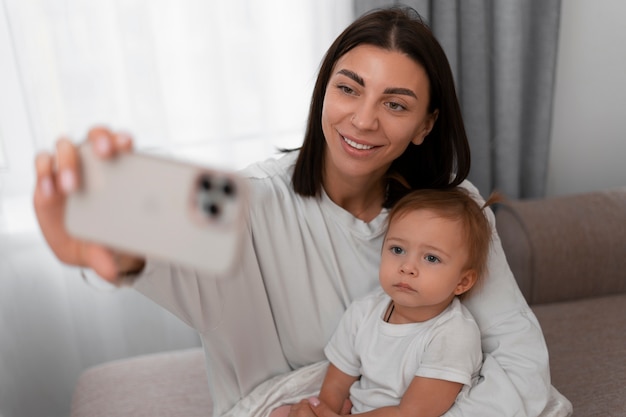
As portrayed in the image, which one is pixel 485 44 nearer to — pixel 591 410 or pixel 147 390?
pixel 591 410

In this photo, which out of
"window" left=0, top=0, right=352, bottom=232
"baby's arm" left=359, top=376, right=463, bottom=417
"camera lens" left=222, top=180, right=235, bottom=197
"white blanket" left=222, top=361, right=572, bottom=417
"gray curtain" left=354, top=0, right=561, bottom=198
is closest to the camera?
"camera lens" left=222, top=180, right=235, bottom=197

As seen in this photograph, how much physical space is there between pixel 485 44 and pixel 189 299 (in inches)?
56.1

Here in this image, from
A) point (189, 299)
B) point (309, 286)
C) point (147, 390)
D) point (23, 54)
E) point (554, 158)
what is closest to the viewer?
point (189, 299)

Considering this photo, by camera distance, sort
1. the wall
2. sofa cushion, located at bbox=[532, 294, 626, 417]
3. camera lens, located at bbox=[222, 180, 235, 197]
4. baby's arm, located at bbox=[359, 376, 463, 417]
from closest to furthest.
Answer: camera lens, located at bbox=[222, 180, 235, 197], baby's arm, located at bbox=[359, 376, 463, 417], sofa cushion, located at bbox=[532, 294, 626, 417], the wall

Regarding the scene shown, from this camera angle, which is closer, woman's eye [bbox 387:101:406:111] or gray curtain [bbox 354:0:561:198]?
woman's eye [bbox 387:101:406:111]

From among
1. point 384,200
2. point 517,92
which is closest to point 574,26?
point 517,92

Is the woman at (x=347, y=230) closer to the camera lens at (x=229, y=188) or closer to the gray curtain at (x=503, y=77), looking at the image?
the camera lens at (x=229, y=188)

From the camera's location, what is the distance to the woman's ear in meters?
1.31

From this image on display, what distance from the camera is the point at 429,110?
129cm

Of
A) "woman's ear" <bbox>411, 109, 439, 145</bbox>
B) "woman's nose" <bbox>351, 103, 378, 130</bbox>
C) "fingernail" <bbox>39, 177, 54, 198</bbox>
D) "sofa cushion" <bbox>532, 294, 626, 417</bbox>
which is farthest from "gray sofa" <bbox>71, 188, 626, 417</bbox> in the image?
"fingernail" <bbox>39, 177, 54, 198</bbox>

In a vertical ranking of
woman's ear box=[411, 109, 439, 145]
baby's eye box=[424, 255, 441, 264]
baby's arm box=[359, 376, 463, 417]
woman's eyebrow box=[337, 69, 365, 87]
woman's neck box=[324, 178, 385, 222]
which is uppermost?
woman's eyebrow box=[337, 69, 365, 87]

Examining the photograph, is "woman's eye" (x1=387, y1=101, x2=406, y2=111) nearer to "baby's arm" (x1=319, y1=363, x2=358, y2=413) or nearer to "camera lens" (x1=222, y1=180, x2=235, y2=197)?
"baby's arm" (x1=319, y1=363, x2=358, y2=413)

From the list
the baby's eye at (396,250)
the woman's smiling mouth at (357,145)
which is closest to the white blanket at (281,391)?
the baby's eye at (396,250)

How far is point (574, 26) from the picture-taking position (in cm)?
224
